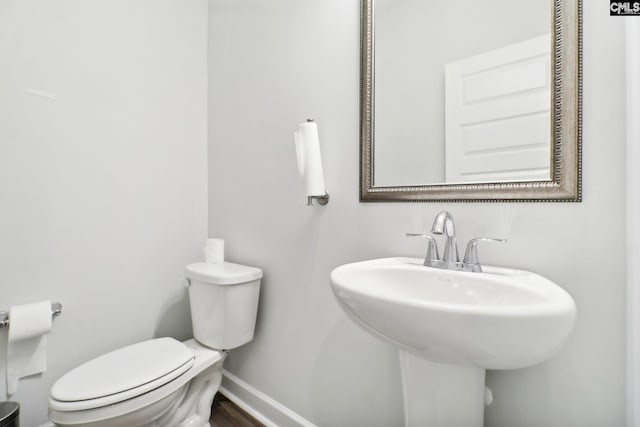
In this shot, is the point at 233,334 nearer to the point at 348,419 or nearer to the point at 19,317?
the point at 348,419

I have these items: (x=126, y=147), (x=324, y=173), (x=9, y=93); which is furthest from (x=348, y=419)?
(x=9, y=93)

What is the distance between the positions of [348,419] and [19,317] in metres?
1.29

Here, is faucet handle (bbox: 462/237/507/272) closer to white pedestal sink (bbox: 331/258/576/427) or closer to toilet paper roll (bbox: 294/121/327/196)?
white pedestal sink (bbox: 331/258/576/427)

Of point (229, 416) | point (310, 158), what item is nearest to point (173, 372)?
point (229, 416)

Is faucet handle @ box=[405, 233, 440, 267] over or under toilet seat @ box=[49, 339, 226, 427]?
over

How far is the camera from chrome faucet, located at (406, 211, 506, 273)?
2.81ft

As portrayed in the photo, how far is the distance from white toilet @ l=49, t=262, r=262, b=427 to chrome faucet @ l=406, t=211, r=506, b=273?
82 centimetres

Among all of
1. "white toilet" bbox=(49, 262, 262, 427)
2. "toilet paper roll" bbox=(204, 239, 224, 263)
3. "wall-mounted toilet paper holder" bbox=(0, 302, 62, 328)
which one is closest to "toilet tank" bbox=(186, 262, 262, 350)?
"white toilet" bbox=(49, 262, 262, 427)

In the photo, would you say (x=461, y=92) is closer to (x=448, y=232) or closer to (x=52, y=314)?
(x=448, y=232)

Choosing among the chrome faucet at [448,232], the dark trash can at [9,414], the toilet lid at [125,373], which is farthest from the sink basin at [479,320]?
the dark trash can at [9,414]

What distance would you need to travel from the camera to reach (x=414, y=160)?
3.50ft

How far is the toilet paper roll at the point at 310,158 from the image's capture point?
1157mm

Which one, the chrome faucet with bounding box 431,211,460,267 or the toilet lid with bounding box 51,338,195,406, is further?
the toilet lid with bounding box 51,338,195,406

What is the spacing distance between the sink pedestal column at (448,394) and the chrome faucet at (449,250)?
0.25 meters
